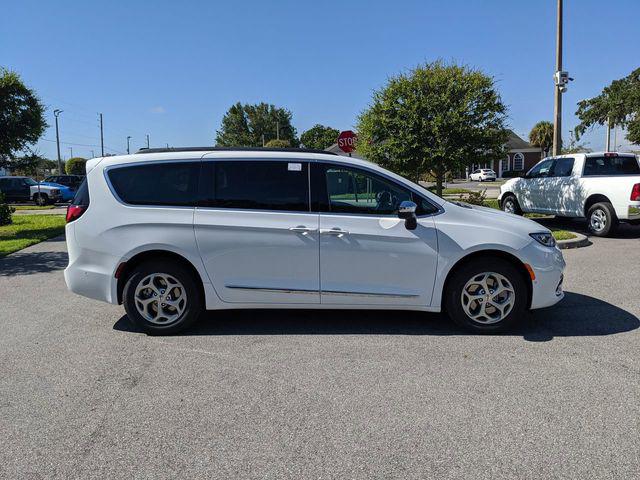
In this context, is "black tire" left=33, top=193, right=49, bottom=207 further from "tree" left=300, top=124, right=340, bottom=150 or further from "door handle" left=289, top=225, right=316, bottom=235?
"tree" left=300, top=124, right=340, bottom=150

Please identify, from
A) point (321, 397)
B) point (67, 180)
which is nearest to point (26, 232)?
point (321, 397)

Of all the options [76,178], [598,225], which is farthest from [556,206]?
[76,178]

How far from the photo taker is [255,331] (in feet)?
17.1

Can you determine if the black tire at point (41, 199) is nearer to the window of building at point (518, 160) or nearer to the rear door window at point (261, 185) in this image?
the rear door window at point (261, 185)

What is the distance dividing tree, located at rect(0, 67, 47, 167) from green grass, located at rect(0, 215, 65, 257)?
1849mm

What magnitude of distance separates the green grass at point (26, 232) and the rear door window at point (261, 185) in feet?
23.5

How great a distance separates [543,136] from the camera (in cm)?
6831

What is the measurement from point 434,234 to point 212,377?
7.88ft

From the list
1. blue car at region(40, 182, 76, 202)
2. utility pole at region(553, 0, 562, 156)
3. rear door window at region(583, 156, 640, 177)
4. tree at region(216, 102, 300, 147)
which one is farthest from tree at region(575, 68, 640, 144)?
tree at region(216, 102, 300, 147)

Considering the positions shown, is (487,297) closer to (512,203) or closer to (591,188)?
(591,188)

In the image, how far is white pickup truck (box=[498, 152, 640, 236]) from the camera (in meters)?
10.8

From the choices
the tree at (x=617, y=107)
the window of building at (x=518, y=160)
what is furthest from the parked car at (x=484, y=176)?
the tree at (x=617, y=107)

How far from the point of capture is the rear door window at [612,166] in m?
11.3

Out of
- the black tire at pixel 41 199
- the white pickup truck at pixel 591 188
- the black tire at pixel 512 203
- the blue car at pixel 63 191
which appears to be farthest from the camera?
the blue car at pixel 63 191
